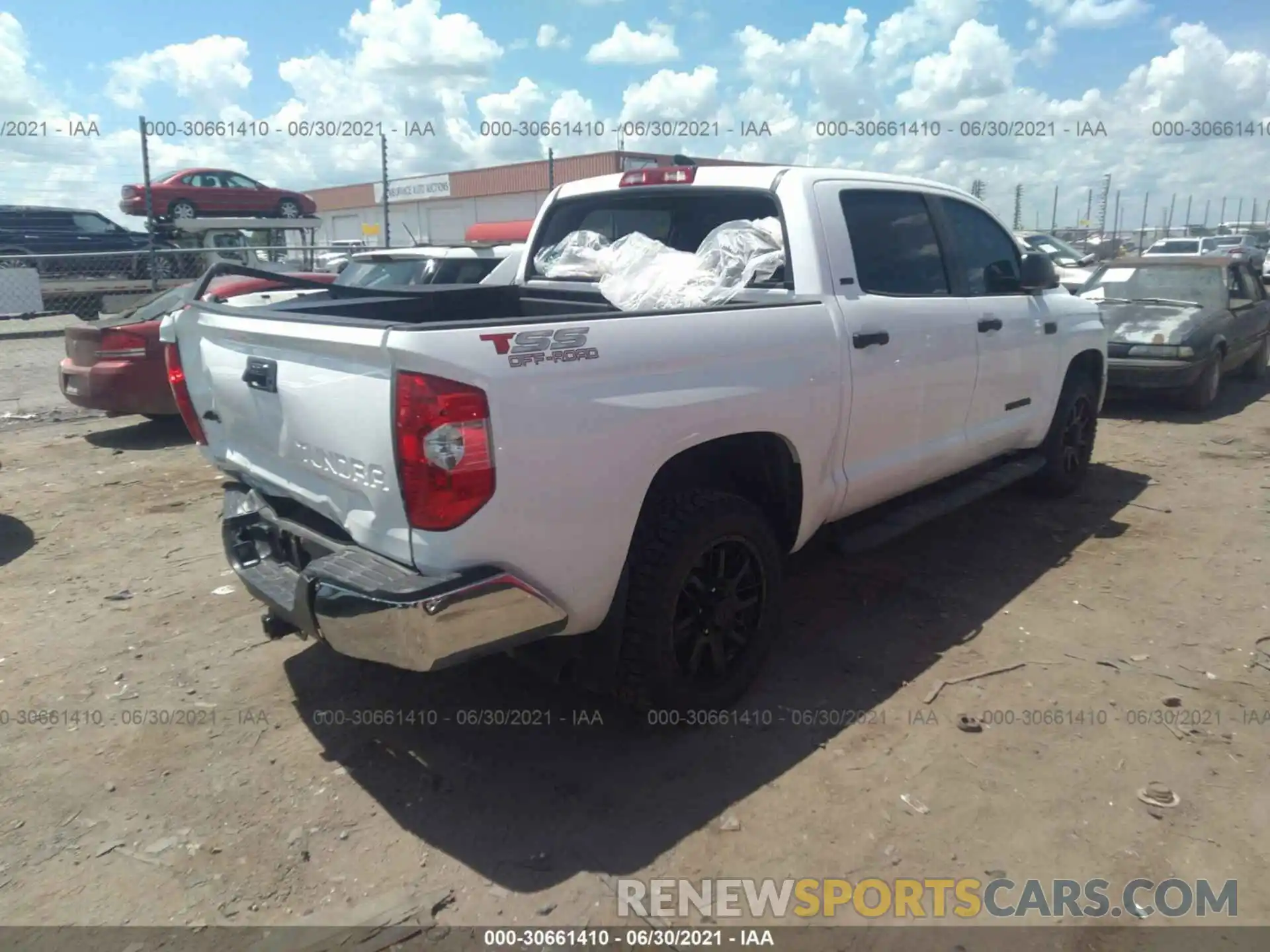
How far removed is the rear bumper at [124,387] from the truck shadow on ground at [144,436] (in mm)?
293

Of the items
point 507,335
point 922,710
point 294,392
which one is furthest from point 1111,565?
point 294,392

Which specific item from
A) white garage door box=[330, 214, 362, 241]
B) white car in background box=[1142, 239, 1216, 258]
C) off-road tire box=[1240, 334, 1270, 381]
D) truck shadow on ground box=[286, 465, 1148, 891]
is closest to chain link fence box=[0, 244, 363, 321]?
truck shadow on ground box=[286, 465, 1148, 891]

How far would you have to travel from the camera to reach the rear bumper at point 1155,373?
8680 mm

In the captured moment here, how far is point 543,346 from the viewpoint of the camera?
2.59 m

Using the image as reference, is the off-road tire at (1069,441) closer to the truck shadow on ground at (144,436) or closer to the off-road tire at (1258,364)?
the off-road tire at (1258,364)

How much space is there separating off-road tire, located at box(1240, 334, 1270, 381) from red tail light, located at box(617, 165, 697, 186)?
9.15 meters

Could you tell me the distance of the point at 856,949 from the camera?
243 centimetres

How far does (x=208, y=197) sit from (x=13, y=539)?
686 inches

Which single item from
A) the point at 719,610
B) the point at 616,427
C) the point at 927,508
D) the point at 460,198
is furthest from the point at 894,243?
the point at 460,198

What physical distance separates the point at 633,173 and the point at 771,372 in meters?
1.63

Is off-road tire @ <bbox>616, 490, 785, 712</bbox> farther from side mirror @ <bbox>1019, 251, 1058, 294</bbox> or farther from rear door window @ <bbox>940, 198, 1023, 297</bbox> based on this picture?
side mirror @ <bbox>1019, 251, 1058, 294</bbox>

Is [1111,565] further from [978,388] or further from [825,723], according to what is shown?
[825,723]

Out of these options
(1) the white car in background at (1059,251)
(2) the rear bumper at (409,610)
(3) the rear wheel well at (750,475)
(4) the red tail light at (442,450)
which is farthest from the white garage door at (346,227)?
(4) the red tail light at (442,450)

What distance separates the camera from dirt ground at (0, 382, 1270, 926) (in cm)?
270
